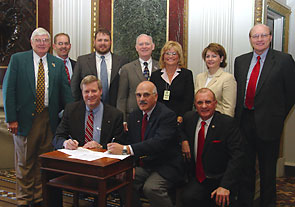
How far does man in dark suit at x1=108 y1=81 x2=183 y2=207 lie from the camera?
3059 mm

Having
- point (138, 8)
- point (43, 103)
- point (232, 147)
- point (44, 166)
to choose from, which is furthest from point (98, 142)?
point (138, 8)

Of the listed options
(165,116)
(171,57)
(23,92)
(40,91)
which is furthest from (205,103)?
(23,92)

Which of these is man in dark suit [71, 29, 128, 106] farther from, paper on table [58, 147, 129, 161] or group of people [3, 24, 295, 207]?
paper on table [58, 147, 129, 161]

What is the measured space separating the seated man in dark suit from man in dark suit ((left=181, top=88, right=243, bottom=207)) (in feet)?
2.55

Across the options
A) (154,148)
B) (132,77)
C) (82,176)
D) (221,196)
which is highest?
(132,77)

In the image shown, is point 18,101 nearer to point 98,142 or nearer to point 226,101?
point 98,142

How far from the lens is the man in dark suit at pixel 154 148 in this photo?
120 inches

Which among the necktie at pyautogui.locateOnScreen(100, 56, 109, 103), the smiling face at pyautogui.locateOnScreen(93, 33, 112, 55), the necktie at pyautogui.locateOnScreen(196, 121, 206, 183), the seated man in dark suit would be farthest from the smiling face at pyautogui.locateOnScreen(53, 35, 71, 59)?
the necktie at pyautogui.locateOnScreen(196, 121, 206, 183)

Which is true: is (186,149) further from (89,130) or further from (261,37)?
(261,37)

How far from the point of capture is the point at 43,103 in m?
3.74

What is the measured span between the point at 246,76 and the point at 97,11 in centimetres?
293

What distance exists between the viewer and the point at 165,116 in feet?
10.4

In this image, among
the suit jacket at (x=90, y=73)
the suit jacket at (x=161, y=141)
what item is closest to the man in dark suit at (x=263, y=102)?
the suit jacket at (x=161, y=141)

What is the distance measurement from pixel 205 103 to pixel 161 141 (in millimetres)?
536
